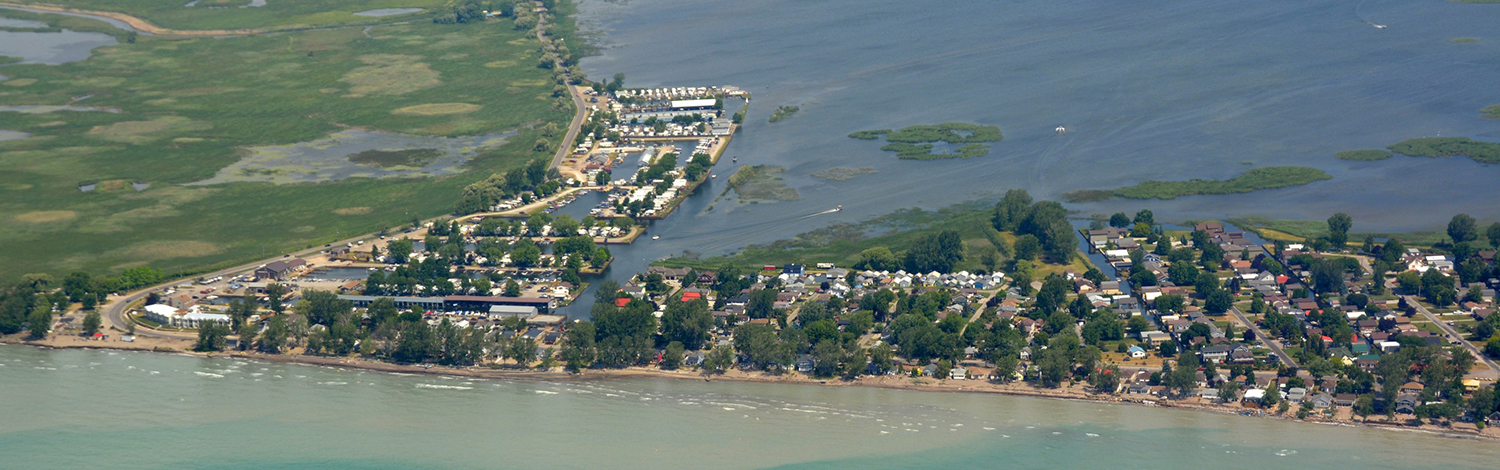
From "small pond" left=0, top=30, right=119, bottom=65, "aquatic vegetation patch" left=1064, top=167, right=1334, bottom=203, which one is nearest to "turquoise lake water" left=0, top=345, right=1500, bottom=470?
"aquatic vegetation patch" left=1064, top=167, right=1334, bottom=203

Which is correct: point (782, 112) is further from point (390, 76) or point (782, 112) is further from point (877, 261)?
point (390, 76)

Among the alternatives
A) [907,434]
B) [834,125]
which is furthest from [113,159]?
[907,434]

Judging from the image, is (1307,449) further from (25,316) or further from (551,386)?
(25,316)

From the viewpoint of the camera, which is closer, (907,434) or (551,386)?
(907,434)

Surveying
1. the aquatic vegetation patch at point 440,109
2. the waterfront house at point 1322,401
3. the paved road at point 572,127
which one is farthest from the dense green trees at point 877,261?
the aquatic vegetation patch at point 440,109

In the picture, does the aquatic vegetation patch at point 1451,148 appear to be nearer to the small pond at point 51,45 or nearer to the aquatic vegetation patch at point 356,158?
the aquatic vegetation patch at point 356,158

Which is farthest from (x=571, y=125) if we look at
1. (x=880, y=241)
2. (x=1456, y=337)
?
(x=1456, y=337)
